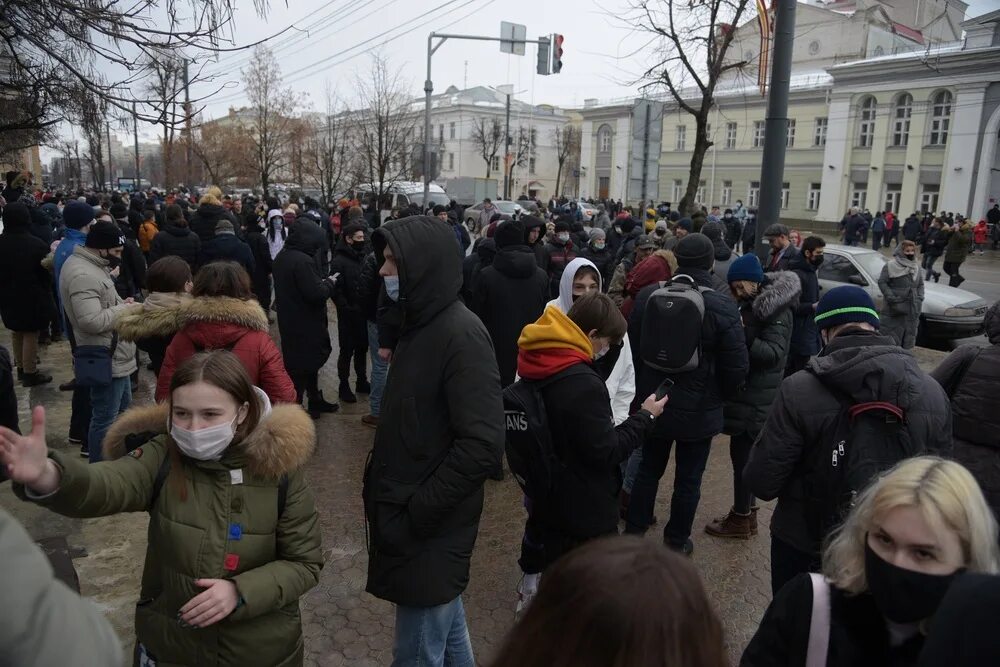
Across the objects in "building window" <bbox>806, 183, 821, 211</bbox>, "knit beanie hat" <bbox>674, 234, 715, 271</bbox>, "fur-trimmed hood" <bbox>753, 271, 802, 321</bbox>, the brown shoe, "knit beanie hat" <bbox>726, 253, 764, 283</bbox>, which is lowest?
the brown shoe

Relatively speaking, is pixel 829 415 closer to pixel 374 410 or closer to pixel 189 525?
pixel 189 525

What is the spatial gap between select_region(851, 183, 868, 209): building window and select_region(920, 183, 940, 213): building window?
3086mm

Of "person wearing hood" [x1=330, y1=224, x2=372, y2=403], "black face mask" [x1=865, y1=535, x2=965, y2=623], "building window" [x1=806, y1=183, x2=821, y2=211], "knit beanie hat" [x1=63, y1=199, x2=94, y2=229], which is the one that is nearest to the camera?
"black face mask" [x1=865, y1=535, x2=965, y2=623]

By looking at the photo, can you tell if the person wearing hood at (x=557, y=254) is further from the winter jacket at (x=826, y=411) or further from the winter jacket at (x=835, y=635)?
the winter jacket at (x=835, y=635)

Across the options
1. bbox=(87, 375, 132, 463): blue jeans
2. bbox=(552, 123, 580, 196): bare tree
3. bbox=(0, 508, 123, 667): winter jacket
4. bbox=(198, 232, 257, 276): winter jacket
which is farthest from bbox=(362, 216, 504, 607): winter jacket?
bbox=(552, 123, 580, 196): bare tree

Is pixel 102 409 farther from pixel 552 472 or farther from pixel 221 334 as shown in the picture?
pixel 552 472

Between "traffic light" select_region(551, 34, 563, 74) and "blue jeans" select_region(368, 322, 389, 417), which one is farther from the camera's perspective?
"traffic light" select_region(551, 34, 563, 74)

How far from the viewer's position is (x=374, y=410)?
22.1ft

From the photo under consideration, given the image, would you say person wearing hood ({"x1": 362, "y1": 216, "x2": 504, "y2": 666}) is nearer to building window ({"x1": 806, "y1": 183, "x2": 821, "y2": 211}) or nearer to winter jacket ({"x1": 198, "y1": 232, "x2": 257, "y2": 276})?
winter jacket ({"x1": 198, "y1": 232, "x2": 257, "y2": 276})

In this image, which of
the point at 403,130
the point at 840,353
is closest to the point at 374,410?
the point at 840,353

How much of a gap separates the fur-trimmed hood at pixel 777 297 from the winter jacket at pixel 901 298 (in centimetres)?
453

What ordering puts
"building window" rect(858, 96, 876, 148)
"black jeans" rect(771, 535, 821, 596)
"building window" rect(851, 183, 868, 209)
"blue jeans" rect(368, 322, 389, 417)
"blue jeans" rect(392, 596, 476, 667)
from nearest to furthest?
1. "blue jeans" rect(392, 596, 476, 667)
2. "black jeans" rect(771, 535, 821, 596)
3. "blue jeans" rect(368, 322, 389, 417)
4. "building window" rect(858, 96, 876, 148)
5. "building window" rect(851, 183, 868, 209)

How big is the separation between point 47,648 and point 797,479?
278 cm

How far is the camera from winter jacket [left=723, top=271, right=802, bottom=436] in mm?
4586
